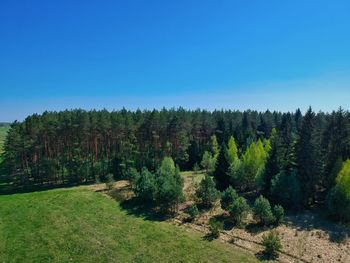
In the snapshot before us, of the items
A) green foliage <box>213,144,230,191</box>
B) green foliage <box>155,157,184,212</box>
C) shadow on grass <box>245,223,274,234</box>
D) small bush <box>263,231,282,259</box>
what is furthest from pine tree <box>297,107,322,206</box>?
green foliage <box>155,157,184,212</box>

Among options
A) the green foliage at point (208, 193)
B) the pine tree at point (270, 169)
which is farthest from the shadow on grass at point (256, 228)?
the pine tree at point (270, 169)

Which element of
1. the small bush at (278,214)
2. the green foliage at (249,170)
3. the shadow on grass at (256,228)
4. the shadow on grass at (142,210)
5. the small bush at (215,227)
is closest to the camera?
the small bush at (215,227)

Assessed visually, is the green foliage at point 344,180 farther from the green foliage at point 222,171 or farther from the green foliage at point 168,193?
the green foliage at point 168,193

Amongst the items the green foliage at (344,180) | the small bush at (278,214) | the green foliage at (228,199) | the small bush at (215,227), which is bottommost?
the small bush at (215,227)

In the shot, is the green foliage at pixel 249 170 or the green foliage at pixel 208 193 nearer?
the green foliage at pixel 208 193

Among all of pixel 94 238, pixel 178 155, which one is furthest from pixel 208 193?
pixel 178 155

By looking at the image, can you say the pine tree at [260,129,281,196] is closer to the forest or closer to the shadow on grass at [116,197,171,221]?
the forest

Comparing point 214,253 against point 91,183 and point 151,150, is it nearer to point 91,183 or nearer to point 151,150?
point 91,183
